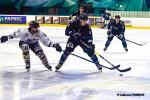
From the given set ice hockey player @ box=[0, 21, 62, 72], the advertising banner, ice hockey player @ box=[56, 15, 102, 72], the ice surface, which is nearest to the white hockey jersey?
ice hockey player @ box=[0, 21, 62, 72]

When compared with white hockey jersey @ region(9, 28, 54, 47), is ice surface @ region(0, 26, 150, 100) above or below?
below

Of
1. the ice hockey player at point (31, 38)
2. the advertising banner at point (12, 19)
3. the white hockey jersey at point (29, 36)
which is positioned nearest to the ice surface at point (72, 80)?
the ice hockey player at point (31, 38)

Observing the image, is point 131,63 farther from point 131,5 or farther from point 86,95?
point 131,5

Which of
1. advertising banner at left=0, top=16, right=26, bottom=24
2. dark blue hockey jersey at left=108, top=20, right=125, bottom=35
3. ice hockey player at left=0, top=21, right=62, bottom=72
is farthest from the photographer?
advertising banner at left=0, top=16, right=26, bottom=24

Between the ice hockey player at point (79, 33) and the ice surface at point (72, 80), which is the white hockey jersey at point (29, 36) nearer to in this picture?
the ice hockey player at point (79, 33)

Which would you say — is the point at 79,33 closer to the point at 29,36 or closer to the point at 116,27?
the point at 29,36

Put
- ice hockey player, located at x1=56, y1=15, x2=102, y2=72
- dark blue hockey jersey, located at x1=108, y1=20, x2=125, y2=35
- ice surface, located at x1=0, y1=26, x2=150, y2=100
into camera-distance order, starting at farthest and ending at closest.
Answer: dark blue hockey jersey, located at x1=108, y1=20, x2=125, y2=35
ice hockey player, located at x1=56, y1=15, x2=102, y2=72
ice surface, located at x1=0, y1=26, x2=150, y2=100

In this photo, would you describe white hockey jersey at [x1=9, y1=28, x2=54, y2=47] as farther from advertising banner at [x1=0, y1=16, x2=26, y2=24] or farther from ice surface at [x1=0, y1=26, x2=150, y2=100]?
advertising banner at [x1=0, y1=16, x2=26, y2=24]

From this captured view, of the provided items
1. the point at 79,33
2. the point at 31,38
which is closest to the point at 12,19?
the point at 31,38

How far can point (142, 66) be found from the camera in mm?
9211

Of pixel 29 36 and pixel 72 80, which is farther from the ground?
pixel 29 36

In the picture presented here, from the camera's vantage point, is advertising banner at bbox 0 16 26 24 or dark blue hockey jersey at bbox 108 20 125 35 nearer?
dark blue hockey jersey at bbox 108 20 125 35

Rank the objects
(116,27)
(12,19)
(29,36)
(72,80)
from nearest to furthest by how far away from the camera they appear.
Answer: (72,80) → (29,36) → (116,27) → (12,19)

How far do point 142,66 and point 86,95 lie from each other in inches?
131
